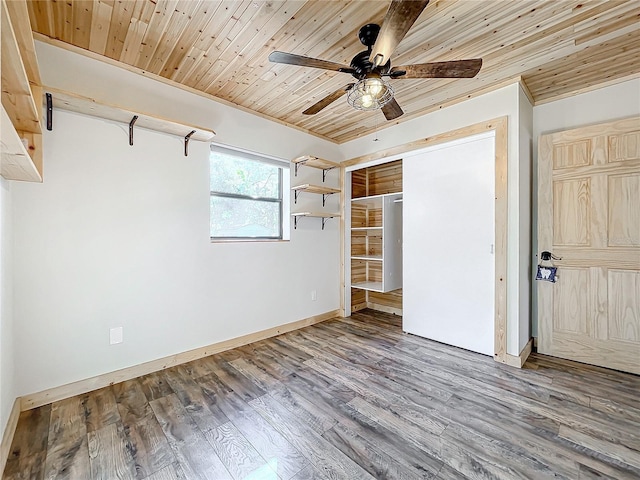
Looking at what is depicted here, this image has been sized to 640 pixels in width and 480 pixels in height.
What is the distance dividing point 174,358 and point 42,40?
2.68 meters

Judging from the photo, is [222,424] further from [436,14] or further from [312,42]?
[436,14]

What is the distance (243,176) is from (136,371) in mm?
2155

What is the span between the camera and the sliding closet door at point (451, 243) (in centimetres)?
279

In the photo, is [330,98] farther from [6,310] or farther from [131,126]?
[6,310]

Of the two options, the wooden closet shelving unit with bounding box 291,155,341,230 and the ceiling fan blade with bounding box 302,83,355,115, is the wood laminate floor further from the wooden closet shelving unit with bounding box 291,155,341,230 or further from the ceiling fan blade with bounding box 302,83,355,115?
the ceiling fan blade with bounding box 302,83,355,115

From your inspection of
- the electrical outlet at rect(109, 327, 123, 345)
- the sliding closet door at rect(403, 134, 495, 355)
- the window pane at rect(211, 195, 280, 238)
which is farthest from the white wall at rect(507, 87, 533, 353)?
the electrical outlet at rect(109, 327, 123, 345)

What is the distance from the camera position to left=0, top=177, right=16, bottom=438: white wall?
5.09 feet

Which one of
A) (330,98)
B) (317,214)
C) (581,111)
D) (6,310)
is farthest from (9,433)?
(581,111)

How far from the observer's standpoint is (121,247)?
2309 mm

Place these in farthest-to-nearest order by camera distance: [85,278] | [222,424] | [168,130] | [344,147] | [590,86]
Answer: [344,147], [590,86], [168,130], [85,278], [222,424]

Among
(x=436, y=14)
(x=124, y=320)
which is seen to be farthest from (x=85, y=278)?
(x=436, y=14)

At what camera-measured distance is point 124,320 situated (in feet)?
7.62

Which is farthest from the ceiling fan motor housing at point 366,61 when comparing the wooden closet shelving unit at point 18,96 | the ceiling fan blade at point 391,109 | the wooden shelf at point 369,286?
the wooden shelf at point 369,286

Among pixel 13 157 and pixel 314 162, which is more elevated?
pixel 314 162
